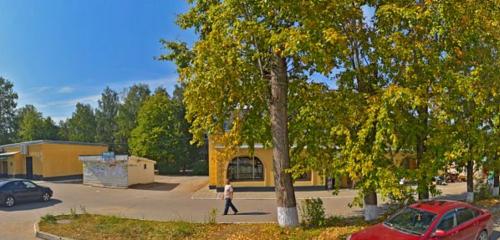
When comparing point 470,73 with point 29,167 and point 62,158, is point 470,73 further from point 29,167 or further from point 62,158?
point 29,167

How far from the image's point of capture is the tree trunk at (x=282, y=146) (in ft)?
38.2

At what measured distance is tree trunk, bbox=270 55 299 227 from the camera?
1165cm

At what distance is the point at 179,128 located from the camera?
151ft

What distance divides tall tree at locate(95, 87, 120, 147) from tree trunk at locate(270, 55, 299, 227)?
6166cm

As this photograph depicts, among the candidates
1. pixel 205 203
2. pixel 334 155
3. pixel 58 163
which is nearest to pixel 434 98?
pixel 334 155

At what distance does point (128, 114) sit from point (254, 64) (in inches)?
2182

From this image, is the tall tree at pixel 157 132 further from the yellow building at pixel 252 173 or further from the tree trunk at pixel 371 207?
the tree trunk at pixel 371 207

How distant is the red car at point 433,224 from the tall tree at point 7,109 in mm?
75271

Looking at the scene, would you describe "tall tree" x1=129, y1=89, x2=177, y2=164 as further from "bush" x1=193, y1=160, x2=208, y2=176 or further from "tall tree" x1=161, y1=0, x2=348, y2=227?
"tall tree" x1=161, y1=0, x2=348, y2=227

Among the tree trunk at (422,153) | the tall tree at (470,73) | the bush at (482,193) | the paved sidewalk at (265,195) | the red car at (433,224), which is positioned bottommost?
the paved sidewalk at (265,195)

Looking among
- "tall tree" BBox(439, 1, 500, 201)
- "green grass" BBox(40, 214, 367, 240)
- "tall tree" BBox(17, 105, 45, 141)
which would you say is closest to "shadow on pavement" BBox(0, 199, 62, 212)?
"green grass" BBox(40, 214, 367, 240)

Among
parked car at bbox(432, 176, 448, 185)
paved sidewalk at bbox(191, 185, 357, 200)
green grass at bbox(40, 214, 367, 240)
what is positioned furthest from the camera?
paved sidewalk at bbox(191, 185, 357, 200)

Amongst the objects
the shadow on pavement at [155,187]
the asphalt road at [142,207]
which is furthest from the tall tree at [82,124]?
the asphalt road at [142,207]

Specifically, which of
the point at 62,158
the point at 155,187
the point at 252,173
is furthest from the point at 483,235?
the point at 62,158
